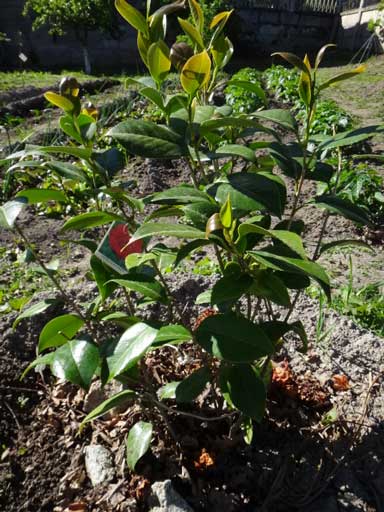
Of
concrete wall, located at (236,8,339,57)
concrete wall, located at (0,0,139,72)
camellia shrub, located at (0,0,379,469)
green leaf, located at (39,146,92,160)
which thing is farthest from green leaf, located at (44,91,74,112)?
concrete wall, located at (236,8,339,57)

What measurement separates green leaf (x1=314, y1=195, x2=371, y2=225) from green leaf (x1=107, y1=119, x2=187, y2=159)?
33 cm

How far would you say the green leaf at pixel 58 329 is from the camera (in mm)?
1105

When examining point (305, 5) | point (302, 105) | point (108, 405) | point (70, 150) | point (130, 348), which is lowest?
point (302, 105)

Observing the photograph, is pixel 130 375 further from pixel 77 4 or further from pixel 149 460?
pixel 77 4

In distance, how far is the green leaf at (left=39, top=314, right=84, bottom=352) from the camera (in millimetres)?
1105

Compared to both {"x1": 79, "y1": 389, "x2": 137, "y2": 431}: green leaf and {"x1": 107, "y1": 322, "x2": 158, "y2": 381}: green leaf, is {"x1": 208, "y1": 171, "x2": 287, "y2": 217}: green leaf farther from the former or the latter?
{"x1": 79, "y1": 389, "x2": 137, "y2": 431}: green leaf

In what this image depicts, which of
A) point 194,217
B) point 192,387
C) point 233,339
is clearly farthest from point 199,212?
point 192,387

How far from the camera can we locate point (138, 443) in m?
1.17

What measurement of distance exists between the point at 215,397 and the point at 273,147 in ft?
2.46

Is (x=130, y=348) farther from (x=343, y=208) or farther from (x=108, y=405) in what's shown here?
(x=343, y=208)

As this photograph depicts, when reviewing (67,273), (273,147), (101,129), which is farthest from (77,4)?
(273,147)

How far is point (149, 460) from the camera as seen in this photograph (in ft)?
4.33

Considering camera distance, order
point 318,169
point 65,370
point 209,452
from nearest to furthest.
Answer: point 65,370
point 318,169
point 209,452

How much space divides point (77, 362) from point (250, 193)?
0.52 metres
